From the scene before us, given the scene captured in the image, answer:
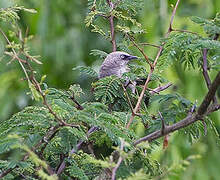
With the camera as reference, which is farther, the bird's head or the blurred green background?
the blurred green background

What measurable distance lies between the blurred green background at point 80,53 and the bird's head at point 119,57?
0.51 m

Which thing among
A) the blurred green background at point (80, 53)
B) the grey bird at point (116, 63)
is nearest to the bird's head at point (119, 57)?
the grey bird at point (116, 63)

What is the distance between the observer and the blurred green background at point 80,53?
2.11 metres

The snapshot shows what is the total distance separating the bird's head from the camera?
1.35 metres

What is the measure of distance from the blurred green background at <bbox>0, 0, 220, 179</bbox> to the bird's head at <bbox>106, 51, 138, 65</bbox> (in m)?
0.51

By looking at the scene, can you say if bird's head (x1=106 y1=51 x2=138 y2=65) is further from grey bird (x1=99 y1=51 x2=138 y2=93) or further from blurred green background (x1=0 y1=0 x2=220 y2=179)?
blurred green background (x1=0 y1=0 x2=220 y2=179)

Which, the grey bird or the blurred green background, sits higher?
the grey bird

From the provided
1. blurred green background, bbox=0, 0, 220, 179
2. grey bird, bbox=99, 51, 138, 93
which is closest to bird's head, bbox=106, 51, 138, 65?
grey bird, bbox=99, 51, 138, 93

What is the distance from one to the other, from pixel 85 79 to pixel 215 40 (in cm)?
188

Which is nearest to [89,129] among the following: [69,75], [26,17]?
[26,17]

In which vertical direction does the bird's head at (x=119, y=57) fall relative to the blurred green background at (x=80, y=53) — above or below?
above

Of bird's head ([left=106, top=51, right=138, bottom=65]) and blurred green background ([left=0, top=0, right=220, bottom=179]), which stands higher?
bird's head ([left=106, top=51, right=138, bottom=65])

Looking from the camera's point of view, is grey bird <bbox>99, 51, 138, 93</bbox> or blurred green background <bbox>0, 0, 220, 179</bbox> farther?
blurred green background <bbox>0, 0, 220, 179</bbox>

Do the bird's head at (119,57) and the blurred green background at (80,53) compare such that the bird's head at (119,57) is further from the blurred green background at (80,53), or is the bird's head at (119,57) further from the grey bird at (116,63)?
the blurred green background at (80,53)
